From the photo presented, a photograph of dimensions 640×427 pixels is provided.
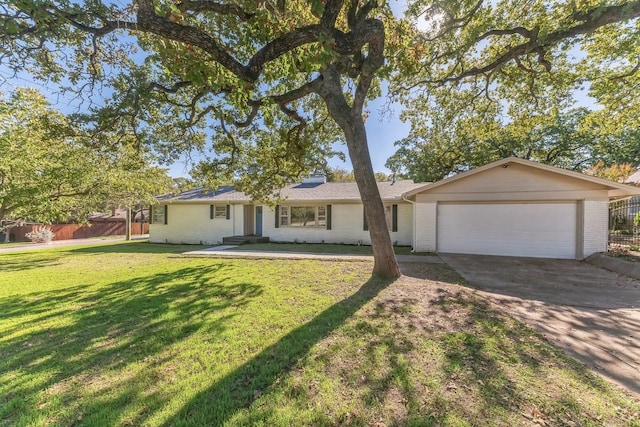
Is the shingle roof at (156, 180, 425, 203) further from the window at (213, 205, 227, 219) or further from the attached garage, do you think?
the attached garage

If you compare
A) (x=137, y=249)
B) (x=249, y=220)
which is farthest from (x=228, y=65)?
(x=137, y=249)

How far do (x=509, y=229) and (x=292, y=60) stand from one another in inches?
402

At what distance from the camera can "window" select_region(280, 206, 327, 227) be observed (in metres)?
14.2

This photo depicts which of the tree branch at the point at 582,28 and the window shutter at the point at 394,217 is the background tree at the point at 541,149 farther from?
the tree branch at the point at 582,28

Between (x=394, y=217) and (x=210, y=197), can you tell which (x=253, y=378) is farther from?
(x=210, y=197)

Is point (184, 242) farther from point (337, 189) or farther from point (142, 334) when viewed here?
point (142, 334)

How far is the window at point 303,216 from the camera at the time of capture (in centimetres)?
1425

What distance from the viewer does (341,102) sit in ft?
21.0

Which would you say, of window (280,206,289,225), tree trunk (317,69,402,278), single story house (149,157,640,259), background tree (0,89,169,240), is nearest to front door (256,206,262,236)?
single story house (149,157,640,259)

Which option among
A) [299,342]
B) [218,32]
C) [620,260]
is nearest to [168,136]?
[218,32]

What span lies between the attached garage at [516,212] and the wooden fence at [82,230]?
23816 mm

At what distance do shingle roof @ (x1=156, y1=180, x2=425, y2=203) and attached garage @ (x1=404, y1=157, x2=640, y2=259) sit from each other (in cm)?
265

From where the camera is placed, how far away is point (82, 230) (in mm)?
21859

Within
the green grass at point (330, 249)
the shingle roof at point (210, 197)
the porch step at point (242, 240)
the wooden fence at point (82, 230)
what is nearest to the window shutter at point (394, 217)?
the green grass at point (330, 249)
